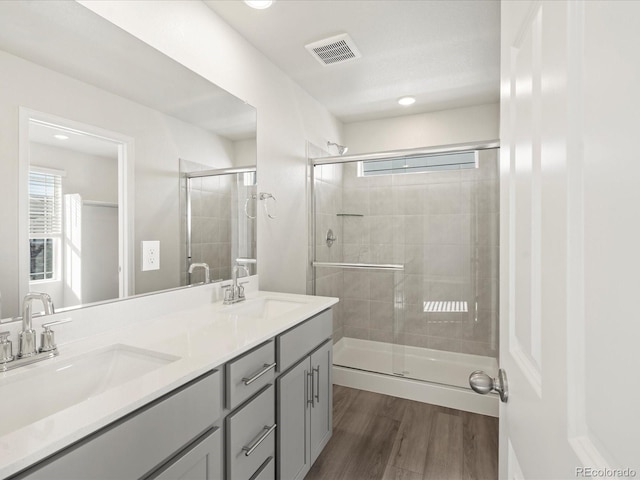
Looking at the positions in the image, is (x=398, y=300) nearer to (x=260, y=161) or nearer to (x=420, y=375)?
(x=420, y=375)

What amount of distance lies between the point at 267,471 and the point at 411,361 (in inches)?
78.4

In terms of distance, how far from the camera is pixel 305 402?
1.65 meters

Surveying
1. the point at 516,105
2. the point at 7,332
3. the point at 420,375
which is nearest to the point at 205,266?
the point at 7,332

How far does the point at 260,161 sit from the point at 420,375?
213 cm

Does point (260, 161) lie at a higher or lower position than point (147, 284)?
higher

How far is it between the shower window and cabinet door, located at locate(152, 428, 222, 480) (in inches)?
94.8

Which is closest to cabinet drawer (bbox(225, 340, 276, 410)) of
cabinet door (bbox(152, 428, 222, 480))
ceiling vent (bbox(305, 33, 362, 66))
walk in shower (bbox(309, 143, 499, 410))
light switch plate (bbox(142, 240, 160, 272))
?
cabinet door (bbox(152, 428, 222, 480))

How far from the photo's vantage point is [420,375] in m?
2.78

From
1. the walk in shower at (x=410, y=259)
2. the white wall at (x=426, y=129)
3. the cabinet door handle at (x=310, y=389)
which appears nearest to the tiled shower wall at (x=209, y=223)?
the cabinet door handle at (x=310, y=389)

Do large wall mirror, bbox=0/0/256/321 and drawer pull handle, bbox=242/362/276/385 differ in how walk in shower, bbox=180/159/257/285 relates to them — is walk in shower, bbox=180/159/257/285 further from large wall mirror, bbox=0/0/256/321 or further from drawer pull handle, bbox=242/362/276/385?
drawer pull handle, bbox=242/362/276/385

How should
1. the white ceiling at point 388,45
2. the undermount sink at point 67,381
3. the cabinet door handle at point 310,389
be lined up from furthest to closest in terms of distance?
the white ceiling at point 388,45, the cabinet door handle at point 310,389, the undermount sink at point 67,381

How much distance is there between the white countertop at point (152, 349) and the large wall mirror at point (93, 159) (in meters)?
0.18

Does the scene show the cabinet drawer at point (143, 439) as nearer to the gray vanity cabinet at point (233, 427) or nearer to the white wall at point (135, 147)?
the gray vanity cabinet at point (233, 427)

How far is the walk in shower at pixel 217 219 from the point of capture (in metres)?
1.74
